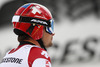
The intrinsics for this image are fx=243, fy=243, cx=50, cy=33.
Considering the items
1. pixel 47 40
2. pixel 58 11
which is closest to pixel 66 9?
pixel 58 11

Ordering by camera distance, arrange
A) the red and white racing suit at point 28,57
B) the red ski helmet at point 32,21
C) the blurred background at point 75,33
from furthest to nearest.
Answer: the blurred background at point 75,33, the red ski helmet at point 32,21, the red and white racing suit at point 28,57

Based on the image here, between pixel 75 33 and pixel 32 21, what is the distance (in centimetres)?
493

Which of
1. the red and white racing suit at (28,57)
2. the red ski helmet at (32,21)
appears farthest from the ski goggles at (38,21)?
the red and white racing suit at (28,57)

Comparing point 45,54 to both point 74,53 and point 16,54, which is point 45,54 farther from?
point 74,53

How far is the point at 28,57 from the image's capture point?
215 centimetres

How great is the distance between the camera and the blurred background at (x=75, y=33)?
6.98m

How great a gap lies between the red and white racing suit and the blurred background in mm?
4615

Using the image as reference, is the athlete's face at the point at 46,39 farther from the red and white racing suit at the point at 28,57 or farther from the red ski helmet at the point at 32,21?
the red and white racing suit at the point at 28,57

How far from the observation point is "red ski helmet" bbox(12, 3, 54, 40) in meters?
→ 2.43

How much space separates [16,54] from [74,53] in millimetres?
4914

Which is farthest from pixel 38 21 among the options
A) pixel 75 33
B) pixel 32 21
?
pixel 75 33

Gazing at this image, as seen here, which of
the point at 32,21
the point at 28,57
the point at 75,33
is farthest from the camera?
the point at 75,33

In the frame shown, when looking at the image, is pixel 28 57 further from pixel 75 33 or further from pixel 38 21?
pixel 75 33

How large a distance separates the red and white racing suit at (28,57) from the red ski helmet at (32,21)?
194 millimetres
